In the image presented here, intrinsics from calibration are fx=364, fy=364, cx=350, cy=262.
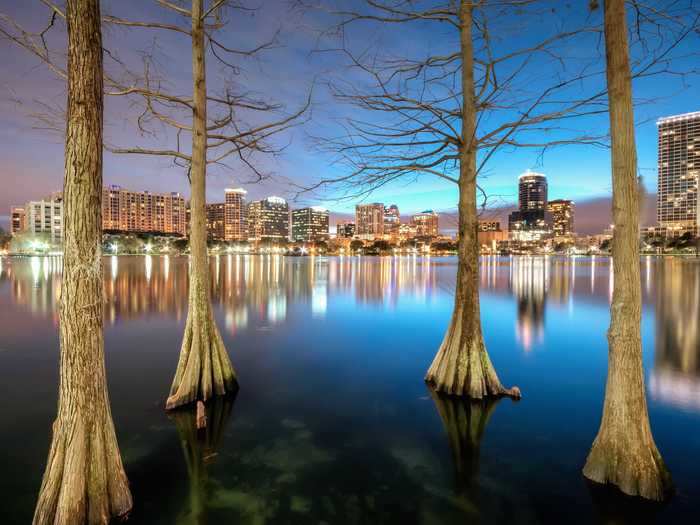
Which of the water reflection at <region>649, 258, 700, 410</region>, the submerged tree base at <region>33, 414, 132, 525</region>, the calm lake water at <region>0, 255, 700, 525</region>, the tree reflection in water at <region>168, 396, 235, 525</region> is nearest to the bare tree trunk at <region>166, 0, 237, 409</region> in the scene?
the tree reflection in water at <region>168, 396, 235, 525</region>

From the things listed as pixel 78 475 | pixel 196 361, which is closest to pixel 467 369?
pixel 196 361

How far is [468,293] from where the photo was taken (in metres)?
8.98

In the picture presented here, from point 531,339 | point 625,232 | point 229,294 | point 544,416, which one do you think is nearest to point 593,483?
point 544,416

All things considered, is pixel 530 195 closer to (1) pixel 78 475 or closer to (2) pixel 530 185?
(2) pixel 530 185

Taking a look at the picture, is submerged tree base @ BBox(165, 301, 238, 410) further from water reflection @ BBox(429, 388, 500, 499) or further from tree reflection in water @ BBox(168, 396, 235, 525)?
water reflection @ BBox(429, 388, 500, 499)

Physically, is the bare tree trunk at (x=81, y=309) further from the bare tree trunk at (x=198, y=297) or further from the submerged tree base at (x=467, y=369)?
the submerged tree base at (x=467, y=369)

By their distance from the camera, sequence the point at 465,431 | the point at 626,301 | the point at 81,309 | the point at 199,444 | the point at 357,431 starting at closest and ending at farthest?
1. the point at 81,309
2. the point at 626,301
3. the point at 199,444
4. the point at 465,431
5. the point at 357,431

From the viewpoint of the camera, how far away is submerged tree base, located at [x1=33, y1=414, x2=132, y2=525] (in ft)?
13.9

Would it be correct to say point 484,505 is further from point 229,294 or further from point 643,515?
point 229,294

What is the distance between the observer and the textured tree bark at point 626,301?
495 centimetres

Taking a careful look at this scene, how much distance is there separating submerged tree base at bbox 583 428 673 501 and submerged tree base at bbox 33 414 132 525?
22.4 ft

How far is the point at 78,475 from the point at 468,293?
7.91 meters

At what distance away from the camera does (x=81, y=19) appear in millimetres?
4137

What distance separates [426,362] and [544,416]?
484 cm
